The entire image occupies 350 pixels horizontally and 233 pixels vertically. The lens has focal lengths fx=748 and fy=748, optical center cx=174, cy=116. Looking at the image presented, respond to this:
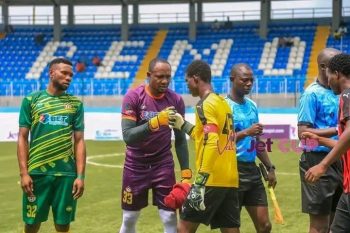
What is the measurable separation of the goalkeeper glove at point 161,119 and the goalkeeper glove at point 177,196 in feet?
1.97

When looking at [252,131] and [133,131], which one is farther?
[252,131]

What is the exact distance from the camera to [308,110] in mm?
7164

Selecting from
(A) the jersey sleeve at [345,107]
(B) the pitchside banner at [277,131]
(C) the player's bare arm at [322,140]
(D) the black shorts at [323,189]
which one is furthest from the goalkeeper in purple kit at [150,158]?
(B) the pitchside banner at [277,131]

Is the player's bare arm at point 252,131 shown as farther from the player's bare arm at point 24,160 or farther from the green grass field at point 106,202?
the green grass field at point 106,202

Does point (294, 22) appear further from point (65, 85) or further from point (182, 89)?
point (65, 85)

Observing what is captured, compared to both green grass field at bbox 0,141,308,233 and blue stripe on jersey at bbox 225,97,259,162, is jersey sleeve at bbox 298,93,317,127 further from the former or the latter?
green grass field at bbox 0,141,308,233

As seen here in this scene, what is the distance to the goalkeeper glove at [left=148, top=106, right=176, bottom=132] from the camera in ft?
22.0

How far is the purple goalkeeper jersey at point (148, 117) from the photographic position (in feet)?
24.1

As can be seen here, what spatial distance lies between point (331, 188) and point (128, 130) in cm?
204

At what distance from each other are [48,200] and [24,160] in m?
0.44

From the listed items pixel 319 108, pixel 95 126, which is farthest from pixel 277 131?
pixel 319 108

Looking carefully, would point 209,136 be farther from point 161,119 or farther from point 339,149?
point 339,149

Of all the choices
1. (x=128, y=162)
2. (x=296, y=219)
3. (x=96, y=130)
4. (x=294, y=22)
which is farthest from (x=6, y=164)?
(x=294, y=22)

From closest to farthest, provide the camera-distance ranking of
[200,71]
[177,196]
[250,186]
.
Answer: [200,71] < [177,196] < [250,186]
